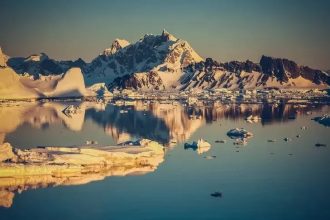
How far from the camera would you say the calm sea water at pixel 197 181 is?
23828mm

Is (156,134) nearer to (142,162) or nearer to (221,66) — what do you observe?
(142,162)

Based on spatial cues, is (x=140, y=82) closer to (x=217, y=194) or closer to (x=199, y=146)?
(x=199, y=146)

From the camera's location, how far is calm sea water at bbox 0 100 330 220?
938 inches

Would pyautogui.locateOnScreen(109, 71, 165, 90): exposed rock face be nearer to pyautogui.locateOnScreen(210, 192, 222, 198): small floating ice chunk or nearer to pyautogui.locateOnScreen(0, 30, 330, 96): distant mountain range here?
pyautogui.locateOnScreen(0, 30, 330, 96): distant mountain range

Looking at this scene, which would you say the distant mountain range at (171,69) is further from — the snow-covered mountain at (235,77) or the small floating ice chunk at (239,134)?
the small floating ice chunk at (239,134)

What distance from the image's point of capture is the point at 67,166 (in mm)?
29328

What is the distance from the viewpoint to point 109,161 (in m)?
31.5

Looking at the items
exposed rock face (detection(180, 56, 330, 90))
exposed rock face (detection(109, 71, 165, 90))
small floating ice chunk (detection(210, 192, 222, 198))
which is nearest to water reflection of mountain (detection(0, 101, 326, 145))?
small floating ice chunk (detection(210, 192, 222, 198))

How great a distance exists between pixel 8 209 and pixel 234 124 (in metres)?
33.5

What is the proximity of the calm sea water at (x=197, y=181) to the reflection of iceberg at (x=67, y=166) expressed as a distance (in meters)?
0.77

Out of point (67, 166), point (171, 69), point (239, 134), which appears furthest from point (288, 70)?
point (67, 166)

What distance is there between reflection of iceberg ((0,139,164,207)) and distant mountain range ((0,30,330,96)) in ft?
303

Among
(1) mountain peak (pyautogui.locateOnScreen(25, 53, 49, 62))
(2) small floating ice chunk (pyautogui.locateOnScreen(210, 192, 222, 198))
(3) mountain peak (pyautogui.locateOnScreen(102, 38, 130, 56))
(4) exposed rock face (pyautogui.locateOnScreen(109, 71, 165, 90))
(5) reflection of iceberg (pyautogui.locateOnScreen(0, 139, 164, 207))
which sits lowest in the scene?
(2) small floating ice chunk (pyautogui.locateOnScreen(210, 192, 222, 198))

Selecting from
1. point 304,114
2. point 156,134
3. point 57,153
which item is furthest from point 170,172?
point 304,114
